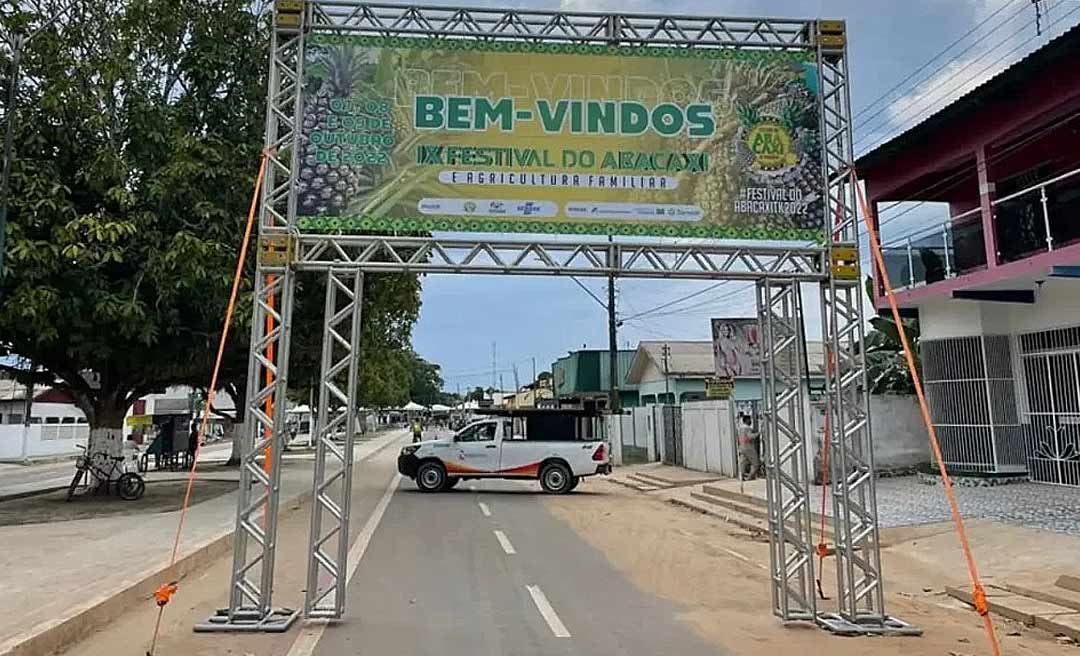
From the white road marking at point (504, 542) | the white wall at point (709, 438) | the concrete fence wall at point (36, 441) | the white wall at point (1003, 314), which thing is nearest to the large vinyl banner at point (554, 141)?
the white road marking at point (504, 542)

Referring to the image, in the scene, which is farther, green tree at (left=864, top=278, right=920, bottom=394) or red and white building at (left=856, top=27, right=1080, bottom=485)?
green tree at (left=864, top=278, right=920, bottom=394)

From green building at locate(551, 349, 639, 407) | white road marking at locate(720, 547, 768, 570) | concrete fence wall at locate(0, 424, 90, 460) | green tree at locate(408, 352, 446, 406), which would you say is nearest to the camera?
white road marking at locate(720, 547, 768, 570)

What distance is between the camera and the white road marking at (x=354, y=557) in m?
6.75

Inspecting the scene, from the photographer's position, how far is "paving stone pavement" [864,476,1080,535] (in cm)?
1249

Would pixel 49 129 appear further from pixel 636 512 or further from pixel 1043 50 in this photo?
pixel 1043 50

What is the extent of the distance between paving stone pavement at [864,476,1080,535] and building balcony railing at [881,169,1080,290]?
418 centimetres

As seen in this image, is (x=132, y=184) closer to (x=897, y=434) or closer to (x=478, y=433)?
(x=478, y=433)

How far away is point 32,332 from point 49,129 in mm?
3400

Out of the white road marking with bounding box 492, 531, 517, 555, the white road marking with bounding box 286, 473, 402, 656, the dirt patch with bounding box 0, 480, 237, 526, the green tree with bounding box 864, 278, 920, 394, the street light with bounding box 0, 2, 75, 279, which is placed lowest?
the white road marking with bounding box 492, 531, 517, 555

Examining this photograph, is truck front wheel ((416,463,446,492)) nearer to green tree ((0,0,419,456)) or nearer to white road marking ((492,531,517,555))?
green tree ((0,0,419,456))

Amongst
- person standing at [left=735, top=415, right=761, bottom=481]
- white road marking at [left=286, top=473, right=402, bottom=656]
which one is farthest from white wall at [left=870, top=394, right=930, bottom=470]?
white road marking at [left=286, top=473, right=402, bottom=656]

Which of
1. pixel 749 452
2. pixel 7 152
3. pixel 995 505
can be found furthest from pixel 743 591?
pixel 7 152

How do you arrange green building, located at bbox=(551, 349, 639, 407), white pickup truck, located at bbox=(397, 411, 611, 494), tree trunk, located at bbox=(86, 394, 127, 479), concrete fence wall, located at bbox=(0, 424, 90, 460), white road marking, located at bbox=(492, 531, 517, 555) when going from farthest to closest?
green building, located at bbox=(551, 349, 639, 407)
concrete fence wall, located at bbox=(0, 424, 90, 460)
white pickup truck, located at bbox=(397, 411, 611, 494)
tree trunk, located at bbox=(86, 394, 127, 479)
white road marking, located at bbox=(492, 531, 517, 555)

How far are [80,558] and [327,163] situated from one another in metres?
6.17
